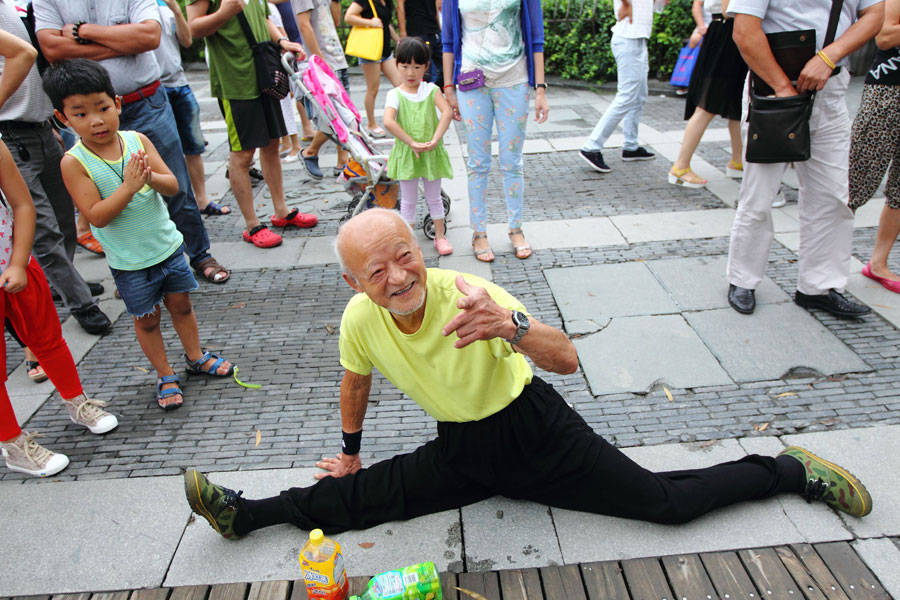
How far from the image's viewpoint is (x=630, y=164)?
675 centimetres

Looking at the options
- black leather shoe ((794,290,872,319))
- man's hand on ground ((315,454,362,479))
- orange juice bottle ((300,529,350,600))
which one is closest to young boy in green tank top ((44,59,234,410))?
man's hand on ground ((315,454,362,479))

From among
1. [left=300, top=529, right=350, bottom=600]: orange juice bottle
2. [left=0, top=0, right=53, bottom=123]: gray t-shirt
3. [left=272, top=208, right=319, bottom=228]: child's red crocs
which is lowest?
[left=272, top=208, right=319, bottom=228]: child's red crocs

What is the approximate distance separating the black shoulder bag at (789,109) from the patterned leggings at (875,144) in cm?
64

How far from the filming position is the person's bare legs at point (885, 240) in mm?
3941

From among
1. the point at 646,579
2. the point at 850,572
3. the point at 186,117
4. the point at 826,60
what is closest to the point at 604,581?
the point at 646,579

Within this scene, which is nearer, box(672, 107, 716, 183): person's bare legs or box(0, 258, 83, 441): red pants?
box(0, 258, 83, 441): red pants

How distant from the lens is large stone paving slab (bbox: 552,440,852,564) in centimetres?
237

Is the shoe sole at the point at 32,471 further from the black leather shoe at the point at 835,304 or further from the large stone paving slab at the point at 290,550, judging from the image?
the black leather shoe at the point at 835,304

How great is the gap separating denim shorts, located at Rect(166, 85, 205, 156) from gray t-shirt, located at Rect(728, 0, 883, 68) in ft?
14.3

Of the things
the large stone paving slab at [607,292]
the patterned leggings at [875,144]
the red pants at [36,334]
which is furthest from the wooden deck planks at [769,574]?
the red pants at [36,334]

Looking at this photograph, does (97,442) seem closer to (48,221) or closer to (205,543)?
(205,543)

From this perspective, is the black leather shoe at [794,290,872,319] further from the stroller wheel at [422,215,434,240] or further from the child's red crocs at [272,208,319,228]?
the child's red crocs at [272,208,319,228]

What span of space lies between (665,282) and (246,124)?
3.39m

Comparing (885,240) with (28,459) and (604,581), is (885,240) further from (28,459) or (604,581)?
(28,459)
